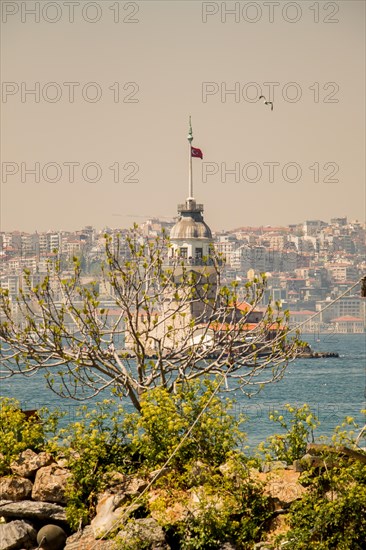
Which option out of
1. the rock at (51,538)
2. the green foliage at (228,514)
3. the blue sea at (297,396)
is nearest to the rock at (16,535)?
the rock at (51,538)

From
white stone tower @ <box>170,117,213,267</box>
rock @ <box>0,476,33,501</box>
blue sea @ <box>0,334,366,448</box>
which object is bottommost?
blue sea @ <box>0,334,366,448</box>

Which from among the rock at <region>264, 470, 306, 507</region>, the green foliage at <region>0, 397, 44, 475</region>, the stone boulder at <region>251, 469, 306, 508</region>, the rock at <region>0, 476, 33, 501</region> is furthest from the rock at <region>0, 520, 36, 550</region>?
the rock at <region>264, 470, 306, 507</region>

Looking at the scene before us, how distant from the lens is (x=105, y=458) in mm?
15523

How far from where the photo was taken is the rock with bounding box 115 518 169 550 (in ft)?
46.1

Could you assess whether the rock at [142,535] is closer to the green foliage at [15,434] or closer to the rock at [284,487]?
the rock at [284,487]

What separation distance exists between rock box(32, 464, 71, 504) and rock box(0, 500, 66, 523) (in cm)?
12

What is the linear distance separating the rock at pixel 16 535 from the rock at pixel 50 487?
0.46 metres

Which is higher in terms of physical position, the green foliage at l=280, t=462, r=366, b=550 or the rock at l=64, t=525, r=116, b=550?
the green foliage at l=280, t=462, r=366, b=550

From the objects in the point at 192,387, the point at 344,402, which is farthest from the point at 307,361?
the point at 192,387

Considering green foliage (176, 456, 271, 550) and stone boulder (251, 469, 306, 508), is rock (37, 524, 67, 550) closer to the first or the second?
green foliage (176, 456, 271, 550)

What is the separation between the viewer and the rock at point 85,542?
47.0ft

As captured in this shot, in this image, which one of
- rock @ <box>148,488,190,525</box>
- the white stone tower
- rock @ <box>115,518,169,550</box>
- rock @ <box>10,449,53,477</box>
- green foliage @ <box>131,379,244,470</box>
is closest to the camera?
rock @ <box>115,518,169,550</box>

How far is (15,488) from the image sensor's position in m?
15.2

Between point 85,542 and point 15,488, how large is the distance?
1.16 meters
